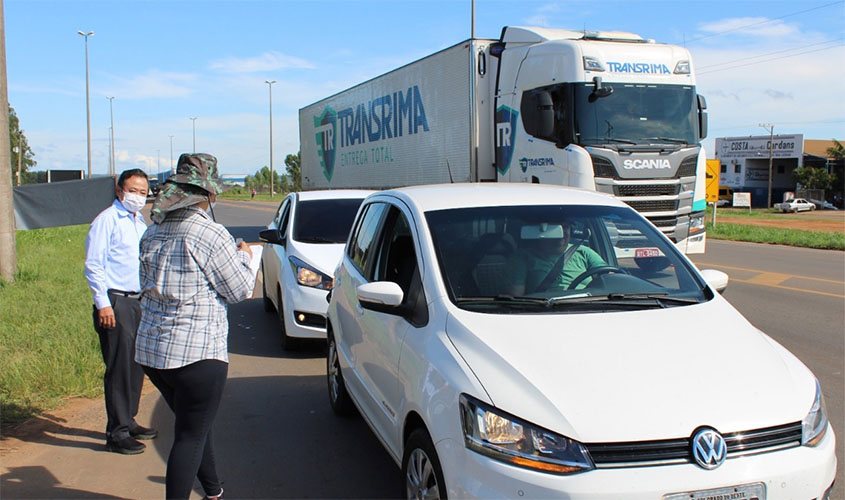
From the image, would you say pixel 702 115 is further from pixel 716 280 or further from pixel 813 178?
pixel 813 178

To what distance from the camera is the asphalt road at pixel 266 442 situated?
4172 mm

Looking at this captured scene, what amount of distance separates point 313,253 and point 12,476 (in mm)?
3722

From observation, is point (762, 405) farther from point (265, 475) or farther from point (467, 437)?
point (265, 475)

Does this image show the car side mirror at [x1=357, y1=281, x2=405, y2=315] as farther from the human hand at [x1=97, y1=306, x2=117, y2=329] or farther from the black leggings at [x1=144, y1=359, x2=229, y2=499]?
the human hand at [x1=97, y1=306, x2=117, y2=329]

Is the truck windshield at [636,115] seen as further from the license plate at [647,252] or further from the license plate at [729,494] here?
the license plate at [729,494]

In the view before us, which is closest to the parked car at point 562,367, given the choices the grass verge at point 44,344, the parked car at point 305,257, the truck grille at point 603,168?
the parked car at point 305,257

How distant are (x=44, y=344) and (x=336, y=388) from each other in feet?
11.1

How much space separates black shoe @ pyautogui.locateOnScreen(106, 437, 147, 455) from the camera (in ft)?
15.4

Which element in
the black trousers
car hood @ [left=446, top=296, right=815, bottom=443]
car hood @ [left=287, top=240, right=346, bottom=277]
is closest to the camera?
car hood @ [left=446, top=296, right=815, bottom=443]

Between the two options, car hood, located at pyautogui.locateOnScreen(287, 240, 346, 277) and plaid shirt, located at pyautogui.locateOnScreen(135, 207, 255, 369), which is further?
car hood, located at pyautogui.locateOnScreen(287, 240, 346, 277)

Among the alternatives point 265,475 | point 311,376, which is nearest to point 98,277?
point 265,475

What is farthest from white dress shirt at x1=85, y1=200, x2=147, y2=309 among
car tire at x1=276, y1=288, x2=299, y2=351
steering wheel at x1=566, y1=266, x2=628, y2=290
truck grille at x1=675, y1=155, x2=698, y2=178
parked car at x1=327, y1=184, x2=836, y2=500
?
truck grille at x1=675, y1=155, x2=698, y2=178

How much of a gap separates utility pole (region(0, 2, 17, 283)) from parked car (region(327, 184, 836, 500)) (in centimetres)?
858

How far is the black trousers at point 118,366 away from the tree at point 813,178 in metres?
76.7
